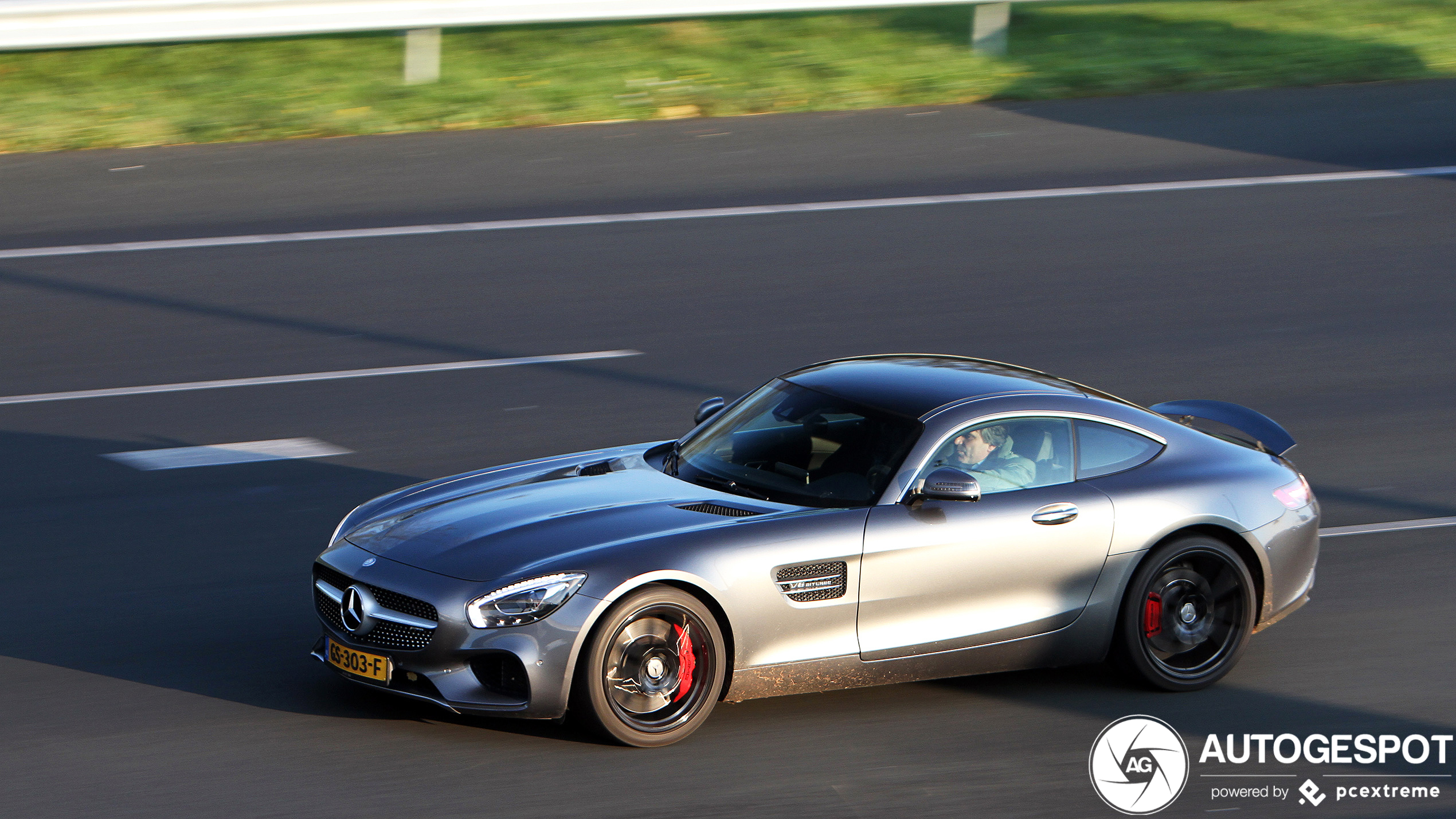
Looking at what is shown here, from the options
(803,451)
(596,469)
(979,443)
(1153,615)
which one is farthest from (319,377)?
(1153,615)

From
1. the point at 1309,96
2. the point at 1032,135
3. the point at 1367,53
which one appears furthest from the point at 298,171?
the point at 1367,53

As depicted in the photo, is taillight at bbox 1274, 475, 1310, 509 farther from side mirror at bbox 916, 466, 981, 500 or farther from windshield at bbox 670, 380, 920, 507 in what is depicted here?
windshield at bbox 670, 380, 920, 507

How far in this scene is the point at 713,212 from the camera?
14523 mm

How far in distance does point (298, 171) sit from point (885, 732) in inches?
386

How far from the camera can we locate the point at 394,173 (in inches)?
587

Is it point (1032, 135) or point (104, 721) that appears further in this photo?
point (1032, 135)

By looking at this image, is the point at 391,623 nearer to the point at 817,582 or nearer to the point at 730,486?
the point at 730,486

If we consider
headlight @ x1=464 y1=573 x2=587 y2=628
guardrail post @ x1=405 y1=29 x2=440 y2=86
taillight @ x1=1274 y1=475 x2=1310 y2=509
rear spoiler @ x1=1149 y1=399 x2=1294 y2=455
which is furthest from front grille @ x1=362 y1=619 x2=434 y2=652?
guardrail post @ x1=405 y1=29 x2=440 y2=86

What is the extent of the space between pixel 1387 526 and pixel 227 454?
6.49 m

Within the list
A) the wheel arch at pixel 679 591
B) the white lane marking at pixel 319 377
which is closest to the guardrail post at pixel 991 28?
the white lane marking at pixel 319 377

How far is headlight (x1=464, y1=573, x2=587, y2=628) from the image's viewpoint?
6184mm

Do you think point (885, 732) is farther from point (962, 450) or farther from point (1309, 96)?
point (1309, 96)

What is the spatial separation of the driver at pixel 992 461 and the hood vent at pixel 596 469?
1.48 m

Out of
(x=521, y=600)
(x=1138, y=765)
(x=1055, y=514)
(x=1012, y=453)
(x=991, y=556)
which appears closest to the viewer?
(x=521, y=600)
